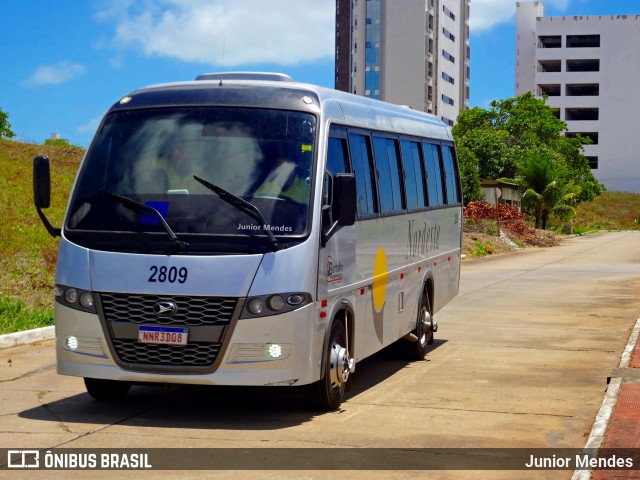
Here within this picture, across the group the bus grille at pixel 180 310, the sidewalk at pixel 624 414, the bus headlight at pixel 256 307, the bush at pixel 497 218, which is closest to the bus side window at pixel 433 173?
the sidewalk at pixel 624 414

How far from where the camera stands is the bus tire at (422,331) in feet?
45.0

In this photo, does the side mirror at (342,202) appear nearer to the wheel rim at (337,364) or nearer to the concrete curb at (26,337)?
the wheel rim at (337,364)

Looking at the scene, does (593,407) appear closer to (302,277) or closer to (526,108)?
(302,277)

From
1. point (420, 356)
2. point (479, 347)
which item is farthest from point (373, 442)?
point (479, 347)

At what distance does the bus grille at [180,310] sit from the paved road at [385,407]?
86 centimetres

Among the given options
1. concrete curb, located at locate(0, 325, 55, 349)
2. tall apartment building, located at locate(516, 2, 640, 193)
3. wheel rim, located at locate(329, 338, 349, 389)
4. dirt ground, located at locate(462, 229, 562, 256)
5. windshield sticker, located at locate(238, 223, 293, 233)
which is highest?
tall apartment building, located at locate(516, 2, 640, 193)

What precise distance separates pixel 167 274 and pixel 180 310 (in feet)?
1.03

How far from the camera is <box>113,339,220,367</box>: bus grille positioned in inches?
357

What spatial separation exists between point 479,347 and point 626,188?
388 ft

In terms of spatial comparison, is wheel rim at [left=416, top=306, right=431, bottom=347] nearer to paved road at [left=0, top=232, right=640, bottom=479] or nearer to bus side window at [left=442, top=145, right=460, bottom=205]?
paved road at [left=0, top=232, right=640, bottom=479]

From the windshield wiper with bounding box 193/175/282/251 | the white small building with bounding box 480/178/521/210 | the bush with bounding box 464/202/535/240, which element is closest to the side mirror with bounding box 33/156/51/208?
the windshield wiper with bounding box 193/175/282/251

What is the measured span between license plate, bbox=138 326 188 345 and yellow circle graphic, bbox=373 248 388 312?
2.80 metres

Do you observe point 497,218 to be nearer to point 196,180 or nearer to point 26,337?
point 26,337

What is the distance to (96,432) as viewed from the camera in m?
8.82
